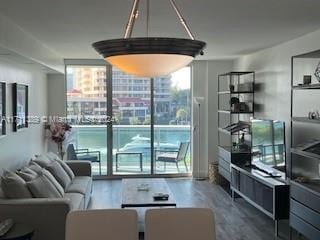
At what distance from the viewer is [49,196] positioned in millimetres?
4879

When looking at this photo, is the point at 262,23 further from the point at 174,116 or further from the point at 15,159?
the point at 174,116

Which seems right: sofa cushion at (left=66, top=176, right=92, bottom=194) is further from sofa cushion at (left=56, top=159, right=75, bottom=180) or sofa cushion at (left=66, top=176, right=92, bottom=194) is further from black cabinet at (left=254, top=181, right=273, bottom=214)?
black cabinet at (left=254, top=181, right=273, bottom=214)

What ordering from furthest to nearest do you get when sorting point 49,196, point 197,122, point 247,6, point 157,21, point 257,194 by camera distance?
point 197,122 < point 257,194 < point 49,196 < point 157,21 < point 247,6

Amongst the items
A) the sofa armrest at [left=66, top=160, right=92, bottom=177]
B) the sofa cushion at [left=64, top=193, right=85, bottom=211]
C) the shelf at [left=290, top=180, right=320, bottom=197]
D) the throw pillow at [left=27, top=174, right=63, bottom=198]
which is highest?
the shelf at [left=290, top=180, right=320, bottom=197]

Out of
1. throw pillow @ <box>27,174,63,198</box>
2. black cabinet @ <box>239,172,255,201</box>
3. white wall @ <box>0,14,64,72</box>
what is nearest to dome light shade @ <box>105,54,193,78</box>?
white wall @ <box>0,14,64,72</box>

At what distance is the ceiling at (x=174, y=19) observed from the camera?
3.74 m

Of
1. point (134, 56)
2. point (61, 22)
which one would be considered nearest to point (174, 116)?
point (61, 22)

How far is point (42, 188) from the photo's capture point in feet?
16.0

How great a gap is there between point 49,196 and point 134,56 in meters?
A: 3.25

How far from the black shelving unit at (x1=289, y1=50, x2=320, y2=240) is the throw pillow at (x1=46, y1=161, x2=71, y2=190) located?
2.96 meters

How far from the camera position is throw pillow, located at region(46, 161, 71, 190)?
596 cm

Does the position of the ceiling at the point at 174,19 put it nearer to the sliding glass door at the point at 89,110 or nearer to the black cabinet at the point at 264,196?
the black cabinet at the point at 264,196

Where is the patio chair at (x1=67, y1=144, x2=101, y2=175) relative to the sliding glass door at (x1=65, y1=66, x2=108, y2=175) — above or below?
below

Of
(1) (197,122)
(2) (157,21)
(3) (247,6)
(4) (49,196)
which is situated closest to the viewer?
(3) (247,6)
